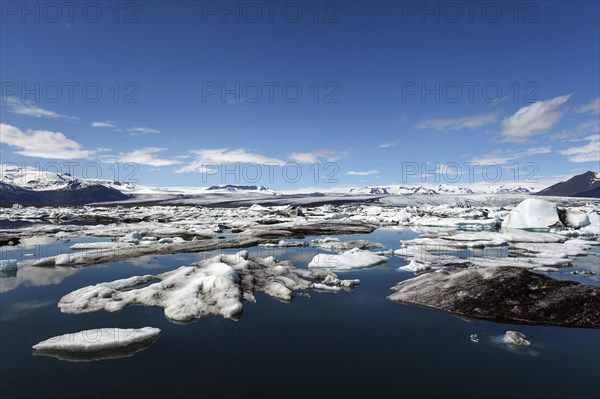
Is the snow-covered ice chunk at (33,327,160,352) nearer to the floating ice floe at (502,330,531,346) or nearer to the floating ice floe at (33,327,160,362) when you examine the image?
the floating ice floe at (33,327,160,362)

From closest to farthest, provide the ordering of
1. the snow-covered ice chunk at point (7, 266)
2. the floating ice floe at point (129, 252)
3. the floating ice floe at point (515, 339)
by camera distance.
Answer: the floating ice floe at point (515, 339), the snow-covered ice chunk at point (7, 266), the floating ice floe at point (129, 252)

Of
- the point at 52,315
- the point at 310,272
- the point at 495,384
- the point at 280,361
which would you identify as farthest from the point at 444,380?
the point at 52,315

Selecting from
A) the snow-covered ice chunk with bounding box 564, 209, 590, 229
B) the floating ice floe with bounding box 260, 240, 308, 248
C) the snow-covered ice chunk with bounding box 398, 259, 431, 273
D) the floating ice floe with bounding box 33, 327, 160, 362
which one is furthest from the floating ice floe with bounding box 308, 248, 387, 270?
the snow-covered ice chunk with bounding box 564, 209, 590, 229

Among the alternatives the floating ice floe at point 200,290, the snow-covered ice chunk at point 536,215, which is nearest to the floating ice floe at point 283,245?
the floating ice floe at point 200,290

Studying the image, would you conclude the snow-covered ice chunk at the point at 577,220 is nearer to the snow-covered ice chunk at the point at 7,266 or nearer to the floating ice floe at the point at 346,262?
the floating ice floe at the point at 346,262

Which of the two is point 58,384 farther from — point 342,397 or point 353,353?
point 353,353
